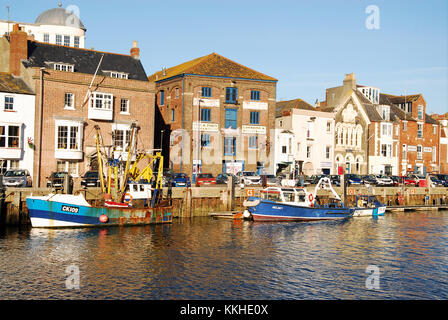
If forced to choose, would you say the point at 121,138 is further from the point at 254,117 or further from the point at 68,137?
the point at 254,117

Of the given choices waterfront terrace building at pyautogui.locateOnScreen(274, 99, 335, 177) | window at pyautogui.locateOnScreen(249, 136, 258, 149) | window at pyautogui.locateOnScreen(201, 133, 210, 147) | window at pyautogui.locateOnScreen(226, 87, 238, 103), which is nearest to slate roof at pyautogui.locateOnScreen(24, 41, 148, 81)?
window at pyautogui.locateOnScreen(201, 133, 210, 147)

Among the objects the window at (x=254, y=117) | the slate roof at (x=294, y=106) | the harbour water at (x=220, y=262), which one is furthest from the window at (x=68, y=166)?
the slate roof at (x=294, y=106)

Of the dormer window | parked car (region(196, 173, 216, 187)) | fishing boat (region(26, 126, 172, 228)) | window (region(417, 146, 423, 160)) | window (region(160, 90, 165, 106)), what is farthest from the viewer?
window (region(417, 146, 423, 160))

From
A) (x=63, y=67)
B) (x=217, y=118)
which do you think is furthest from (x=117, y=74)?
(x=217, y=118)

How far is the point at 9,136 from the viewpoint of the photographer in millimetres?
49031

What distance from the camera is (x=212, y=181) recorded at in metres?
54.3

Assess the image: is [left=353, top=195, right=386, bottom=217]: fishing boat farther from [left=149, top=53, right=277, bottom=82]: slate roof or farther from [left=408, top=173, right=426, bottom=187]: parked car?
[left=149, top=53, right=277, bottom=82]: slate roof

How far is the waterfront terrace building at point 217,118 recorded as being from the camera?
65.6 metres

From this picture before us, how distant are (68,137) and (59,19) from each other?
38228mm

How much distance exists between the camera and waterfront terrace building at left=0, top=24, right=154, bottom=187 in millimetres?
51188

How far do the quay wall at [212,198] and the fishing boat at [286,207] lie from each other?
101 inches

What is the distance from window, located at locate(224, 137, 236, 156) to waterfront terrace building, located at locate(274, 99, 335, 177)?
749 cm

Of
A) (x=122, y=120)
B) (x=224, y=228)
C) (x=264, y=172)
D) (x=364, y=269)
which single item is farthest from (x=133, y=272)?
(x=264, y=172)

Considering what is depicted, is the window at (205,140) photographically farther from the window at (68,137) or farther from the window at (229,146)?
the window at (68,137)
